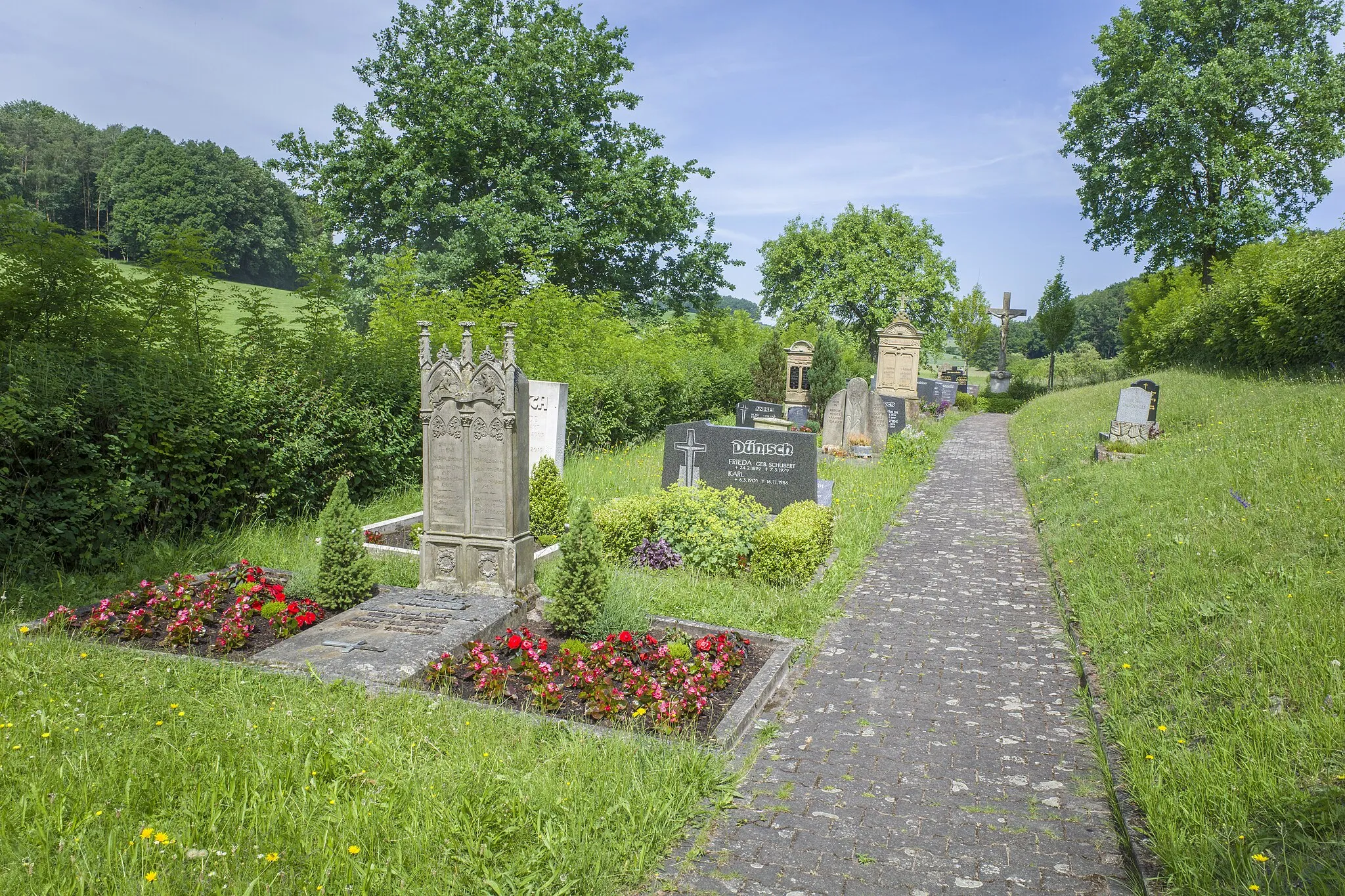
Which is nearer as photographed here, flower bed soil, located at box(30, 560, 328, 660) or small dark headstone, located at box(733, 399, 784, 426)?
flower bed soil, located at box(30, 560, 328, 660)

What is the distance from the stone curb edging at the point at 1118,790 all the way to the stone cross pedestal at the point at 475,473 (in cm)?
474

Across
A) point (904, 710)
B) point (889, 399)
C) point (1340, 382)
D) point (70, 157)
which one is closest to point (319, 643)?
point (904, 710)

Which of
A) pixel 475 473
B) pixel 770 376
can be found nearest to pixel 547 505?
pixel 475 473

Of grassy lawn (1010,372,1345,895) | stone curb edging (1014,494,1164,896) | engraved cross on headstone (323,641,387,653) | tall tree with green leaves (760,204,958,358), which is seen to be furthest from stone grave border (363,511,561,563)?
tall tree with green leaves (760,204,958,358)

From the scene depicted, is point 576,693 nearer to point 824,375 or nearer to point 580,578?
point 580,578

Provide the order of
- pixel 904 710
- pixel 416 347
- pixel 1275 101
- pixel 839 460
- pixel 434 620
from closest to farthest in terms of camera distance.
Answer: pixel 904 710
pixel 434 620
pixel 416 347
pixel 839 460
pixel 1275 101

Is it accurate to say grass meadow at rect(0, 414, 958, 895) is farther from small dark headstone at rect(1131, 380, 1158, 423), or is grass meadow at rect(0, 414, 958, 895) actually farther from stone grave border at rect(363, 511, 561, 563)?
small dark headstone at rect(1131, 380, 1158, 423)

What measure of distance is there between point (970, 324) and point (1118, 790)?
5426cm

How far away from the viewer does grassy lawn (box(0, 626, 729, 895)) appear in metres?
3.04

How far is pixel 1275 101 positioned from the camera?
1075 inches

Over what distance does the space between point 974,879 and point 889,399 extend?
1839 centimetres

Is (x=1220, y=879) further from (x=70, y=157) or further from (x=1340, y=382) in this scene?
(x=70, y=157)

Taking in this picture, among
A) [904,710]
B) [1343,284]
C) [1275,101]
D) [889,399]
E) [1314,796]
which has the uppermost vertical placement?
[1275,101]

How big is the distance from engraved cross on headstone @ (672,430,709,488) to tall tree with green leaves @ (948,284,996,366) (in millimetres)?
45830
